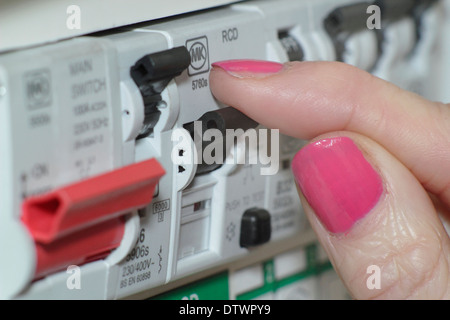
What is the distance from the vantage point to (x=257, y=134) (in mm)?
625

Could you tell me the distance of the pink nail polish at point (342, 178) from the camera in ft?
1.87

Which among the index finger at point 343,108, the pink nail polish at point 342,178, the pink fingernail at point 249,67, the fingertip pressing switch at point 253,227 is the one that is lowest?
the fingertip pressing switch at point 253,227

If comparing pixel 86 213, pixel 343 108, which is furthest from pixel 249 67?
pixel 86 213

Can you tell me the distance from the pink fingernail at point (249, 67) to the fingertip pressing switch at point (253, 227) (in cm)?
13

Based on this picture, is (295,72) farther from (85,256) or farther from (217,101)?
(85,256)

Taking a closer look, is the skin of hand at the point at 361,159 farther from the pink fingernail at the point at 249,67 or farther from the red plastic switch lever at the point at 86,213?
the red plastic switch lever at the point at 86,213

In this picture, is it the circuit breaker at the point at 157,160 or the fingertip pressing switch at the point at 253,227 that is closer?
the circuit breaker at the point at 157,160

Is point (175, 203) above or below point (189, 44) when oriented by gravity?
below

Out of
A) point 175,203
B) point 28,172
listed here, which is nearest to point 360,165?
point 175,203

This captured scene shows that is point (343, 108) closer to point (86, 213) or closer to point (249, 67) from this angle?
point (249, 67)

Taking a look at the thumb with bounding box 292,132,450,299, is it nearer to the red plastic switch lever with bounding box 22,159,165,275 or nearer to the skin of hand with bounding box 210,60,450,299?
the skin of hand with bounding box 210,60,450,299

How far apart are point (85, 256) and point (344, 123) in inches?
9.7

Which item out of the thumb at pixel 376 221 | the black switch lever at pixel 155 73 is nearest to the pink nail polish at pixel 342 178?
the thumb at pixel 376 221

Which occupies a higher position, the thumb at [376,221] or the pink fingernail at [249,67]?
the pink fingernail at [249,67]
